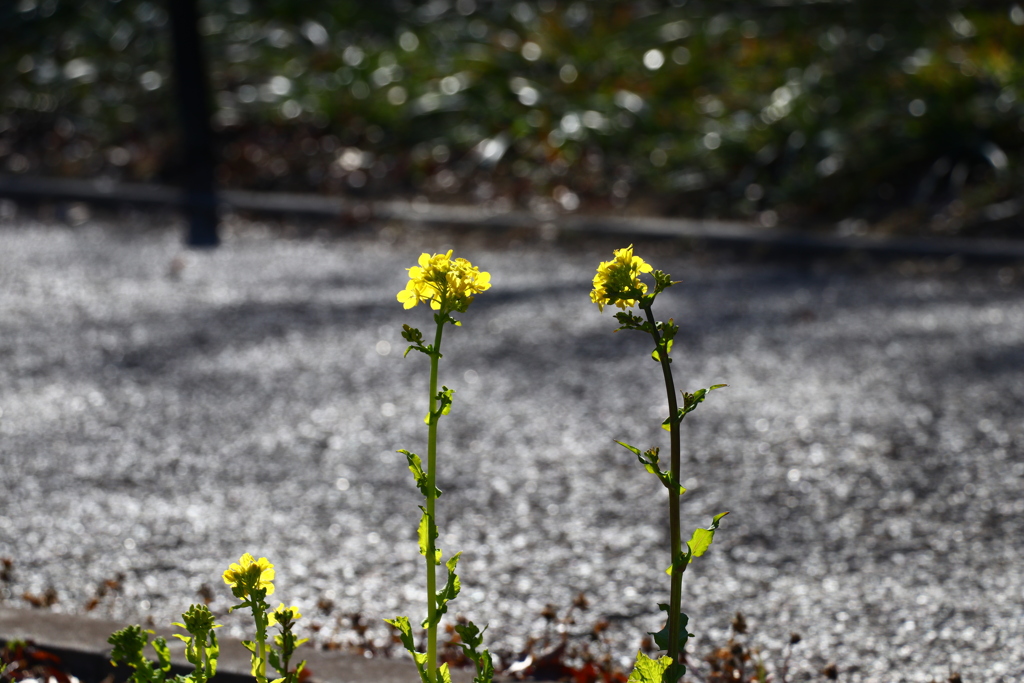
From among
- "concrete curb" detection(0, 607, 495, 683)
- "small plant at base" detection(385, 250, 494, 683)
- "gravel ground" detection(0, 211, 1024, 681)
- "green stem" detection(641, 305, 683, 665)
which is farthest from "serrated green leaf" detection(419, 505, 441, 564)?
"gravel ground" detection(0, 211, 1024, 681)

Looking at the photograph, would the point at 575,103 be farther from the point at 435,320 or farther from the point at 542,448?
the point at 435,320

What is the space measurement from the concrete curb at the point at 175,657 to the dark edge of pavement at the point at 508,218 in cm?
392

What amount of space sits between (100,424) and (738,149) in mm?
4370

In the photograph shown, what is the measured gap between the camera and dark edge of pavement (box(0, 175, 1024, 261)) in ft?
17.6

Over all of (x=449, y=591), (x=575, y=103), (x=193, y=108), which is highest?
(x=575, y=103)

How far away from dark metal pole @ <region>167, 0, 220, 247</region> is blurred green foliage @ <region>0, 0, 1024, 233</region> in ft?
0.57

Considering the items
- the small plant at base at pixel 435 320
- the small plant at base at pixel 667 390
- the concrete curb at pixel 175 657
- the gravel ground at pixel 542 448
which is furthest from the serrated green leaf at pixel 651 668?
the gravel ground at pixel 542 448

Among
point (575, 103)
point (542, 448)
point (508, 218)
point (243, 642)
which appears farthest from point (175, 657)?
point (575, 103)

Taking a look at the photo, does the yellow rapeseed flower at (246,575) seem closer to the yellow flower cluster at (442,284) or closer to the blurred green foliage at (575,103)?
the yellow flower cluster at (442,284)

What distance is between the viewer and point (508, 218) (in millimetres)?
6094

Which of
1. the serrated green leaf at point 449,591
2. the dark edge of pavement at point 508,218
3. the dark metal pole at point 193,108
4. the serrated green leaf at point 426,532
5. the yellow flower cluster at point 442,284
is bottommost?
the serrated green leaf at point 449,591

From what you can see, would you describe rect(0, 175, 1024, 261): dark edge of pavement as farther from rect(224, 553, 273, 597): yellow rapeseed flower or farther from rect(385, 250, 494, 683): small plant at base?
rect(224, 553, 273, 597): yellow rapeseed flower

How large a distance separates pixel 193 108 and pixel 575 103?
2.67 m

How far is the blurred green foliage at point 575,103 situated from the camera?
621 centimetres
